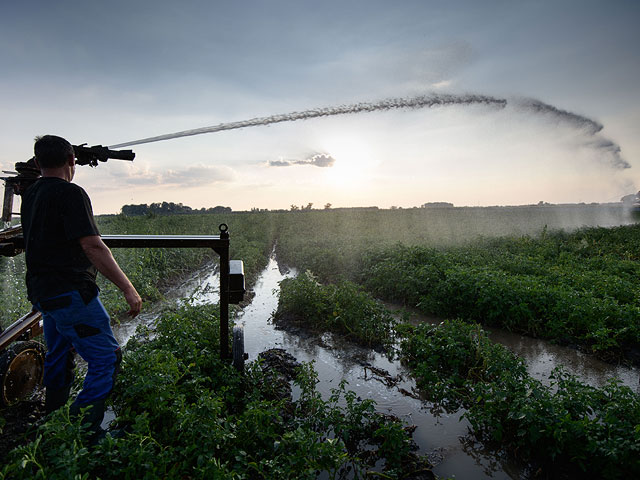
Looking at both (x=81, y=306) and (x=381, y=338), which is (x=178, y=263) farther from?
(x=81, y=306)

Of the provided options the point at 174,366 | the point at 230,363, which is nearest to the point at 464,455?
the point at 230,363

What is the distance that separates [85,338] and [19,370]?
5.31ft

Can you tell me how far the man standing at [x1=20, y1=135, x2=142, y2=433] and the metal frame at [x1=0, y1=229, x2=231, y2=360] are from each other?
702mm

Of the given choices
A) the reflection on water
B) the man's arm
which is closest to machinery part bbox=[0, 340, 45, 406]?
the man's arm

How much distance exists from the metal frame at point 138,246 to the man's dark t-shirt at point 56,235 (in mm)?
757

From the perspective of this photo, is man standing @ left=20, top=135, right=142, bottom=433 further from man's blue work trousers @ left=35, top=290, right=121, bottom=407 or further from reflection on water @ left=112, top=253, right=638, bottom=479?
reflection on water @ left=112, top=253, right=638, bottom=479

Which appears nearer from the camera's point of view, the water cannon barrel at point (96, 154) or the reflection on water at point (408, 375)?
the reflection on water at point (408, 375)

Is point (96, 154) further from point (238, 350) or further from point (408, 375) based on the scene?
point (408, 375)

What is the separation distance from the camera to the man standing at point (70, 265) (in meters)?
2.57

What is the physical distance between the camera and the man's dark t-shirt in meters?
2.55

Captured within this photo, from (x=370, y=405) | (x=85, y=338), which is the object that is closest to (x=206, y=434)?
(x=85, y=338)

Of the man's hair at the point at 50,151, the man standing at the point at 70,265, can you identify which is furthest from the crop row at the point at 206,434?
the man's hair at the point at 50,151

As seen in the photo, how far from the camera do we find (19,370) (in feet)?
11.5

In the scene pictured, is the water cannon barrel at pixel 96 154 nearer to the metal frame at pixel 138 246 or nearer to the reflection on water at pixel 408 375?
the metal frame at pixel 138 246
